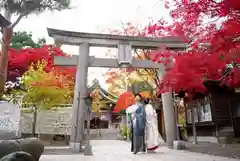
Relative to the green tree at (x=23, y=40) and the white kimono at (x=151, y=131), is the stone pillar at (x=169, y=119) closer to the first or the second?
the white kimono at (x=151, y=131)

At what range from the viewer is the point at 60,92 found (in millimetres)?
13625

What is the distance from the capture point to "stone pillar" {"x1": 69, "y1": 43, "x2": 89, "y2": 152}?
9.95m

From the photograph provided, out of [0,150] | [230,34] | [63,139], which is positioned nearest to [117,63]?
[230,34]

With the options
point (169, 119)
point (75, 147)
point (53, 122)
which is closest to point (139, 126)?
point (75, 147)

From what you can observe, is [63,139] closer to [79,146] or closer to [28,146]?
[79,146]

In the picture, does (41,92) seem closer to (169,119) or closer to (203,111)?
(169,119)

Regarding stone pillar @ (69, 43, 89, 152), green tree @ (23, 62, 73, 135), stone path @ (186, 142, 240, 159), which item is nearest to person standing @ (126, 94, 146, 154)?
stone path @ (186, 142, 240, 159)

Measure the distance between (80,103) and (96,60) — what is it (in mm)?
2298

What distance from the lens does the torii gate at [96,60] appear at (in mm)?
10250

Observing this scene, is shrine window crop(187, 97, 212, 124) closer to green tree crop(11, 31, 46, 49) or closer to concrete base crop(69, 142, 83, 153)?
concrete base crop(69, 142, 83, 153)

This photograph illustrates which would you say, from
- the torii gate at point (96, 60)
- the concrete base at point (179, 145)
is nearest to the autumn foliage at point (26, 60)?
the torii gate at point (96, 60)

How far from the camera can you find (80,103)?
10297 millimetres


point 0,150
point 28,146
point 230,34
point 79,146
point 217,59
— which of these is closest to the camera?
point 0,150

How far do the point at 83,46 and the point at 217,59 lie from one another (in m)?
5.88
